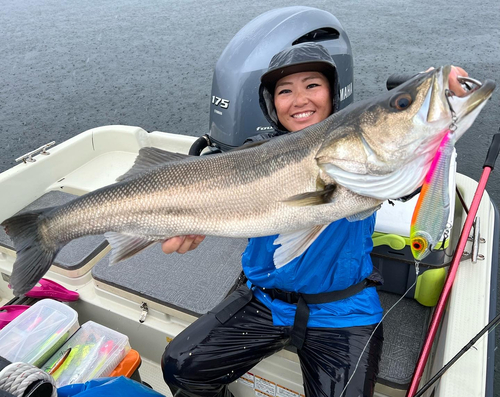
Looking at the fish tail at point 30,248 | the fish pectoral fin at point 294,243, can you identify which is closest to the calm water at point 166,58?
the fish pectoral fin at point 294,243

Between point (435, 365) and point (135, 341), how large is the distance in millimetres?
2516

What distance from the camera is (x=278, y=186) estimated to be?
6.96ft

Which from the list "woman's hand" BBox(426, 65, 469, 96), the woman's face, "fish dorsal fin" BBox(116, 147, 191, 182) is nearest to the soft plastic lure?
"woman's hand" BBox(426, 65, 469, 96)

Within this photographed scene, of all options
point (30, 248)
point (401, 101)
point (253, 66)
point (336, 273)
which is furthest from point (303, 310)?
point (253, 66)

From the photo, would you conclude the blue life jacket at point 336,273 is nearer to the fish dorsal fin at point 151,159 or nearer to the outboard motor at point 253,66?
the fish dorsal fin at point 151,159

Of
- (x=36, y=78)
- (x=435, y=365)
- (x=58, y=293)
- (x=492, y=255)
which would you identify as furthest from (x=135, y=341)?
(x=36, y=78)

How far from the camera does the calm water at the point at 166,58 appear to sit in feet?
34.0

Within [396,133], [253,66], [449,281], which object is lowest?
[449,281]

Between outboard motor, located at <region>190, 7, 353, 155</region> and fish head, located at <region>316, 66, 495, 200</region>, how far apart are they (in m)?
2.02

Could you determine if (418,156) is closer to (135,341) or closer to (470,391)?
(470,391)

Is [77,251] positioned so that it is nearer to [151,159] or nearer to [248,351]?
[151,159]

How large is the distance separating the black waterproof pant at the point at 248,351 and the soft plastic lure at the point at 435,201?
3.57 ft

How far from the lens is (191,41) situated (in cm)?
1564

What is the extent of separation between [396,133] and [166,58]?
1404cm
